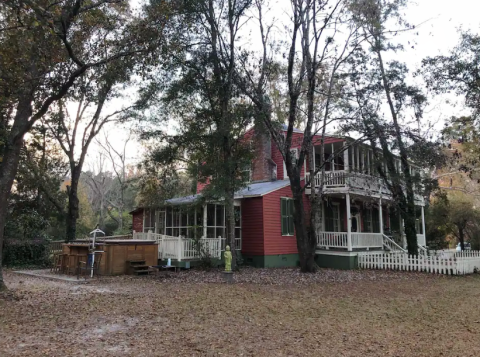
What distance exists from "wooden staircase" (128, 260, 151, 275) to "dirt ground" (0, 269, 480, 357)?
2.32m

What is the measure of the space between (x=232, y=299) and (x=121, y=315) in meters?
2.75

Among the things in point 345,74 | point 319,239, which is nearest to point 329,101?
point 345,74

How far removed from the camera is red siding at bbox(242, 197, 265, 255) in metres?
→ 16.9

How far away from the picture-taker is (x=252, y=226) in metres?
17.3

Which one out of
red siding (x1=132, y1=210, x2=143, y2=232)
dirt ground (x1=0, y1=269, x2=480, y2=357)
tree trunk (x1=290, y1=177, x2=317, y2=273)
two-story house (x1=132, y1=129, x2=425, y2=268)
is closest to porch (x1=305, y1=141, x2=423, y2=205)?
two-story house (x1=132, y1=129, x2=425, y2=268)

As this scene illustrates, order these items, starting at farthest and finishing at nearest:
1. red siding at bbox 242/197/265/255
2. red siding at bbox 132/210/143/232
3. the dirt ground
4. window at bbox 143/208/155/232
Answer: red siding at bbox 132/210/143/232 < window at bbox 143/208/155/232 < red siding at bbox 242/197/265/255 < the dirt ground

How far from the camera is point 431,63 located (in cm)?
1557

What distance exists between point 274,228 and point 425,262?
6.53 m

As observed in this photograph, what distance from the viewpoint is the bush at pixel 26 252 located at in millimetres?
17266

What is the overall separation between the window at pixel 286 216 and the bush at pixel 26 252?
11.7m

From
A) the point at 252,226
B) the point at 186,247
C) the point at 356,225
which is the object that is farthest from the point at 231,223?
the point at 356,225

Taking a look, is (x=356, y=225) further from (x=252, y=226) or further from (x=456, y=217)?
(x=252, y=226)

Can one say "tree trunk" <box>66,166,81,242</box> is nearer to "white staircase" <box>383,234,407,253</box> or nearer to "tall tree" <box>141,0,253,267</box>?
"tall tree" <box>141,0,253,267</box>

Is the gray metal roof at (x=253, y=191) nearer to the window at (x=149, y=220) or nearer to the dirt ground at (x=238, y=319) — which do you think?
the window at (x=149, y=220)
